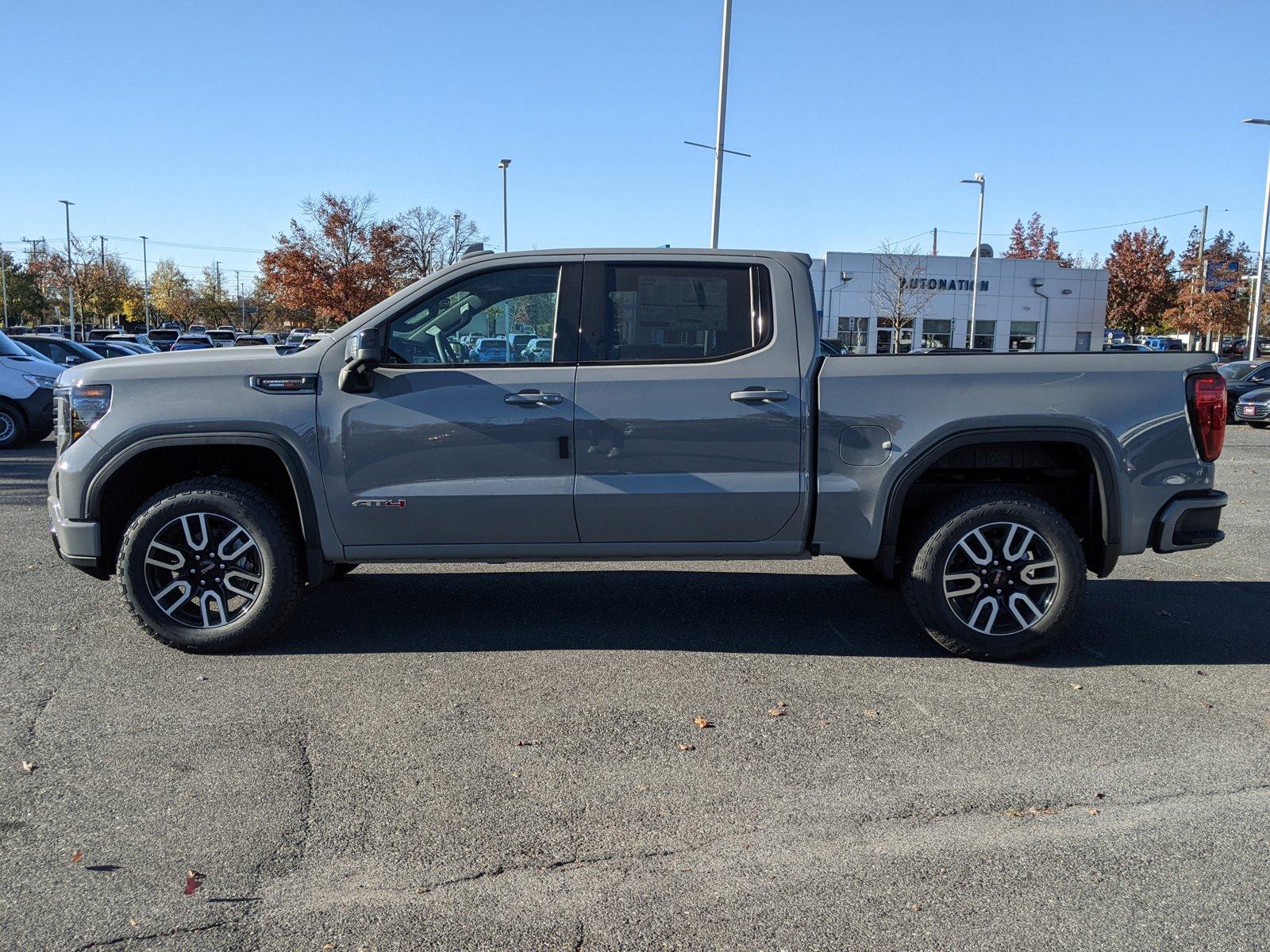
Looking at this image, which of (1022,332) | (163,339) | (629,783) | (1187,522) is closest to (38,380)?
(629,783)

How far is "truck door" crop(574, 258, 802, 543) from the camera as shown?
5160 millimetres

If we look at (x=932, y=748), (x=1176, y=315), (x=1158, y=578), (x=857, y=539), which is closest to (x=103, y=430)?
(x=857, y=539)

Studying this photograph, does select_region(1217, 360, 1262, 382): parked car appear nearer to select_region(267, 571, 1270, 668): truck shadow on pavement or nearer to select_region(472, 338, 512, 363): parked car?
select_region(267, 571, 1270, 668): truck shadow on pavement

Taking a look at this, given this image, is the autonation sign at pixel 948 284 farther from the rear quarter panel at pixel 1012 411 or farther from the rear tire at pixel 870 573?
the rear quarter panel at pixel 1012 411

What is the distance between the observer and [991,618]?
17.3 ft

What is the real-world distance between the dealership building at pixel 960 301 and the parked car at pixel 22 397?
133 ft

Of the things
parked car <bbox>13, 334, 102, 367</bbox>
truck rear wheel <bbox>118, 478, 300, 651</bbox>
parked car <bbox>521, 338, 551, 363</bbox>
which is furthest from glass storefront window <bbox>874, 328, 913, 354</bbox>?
truck rear wheel <bbox>118, 478, 300, 651</bbox>

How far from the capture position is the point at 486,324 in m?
5.32

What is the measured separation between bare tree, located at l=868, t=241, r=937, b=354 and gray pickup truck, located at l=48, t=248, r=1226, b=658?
46207 mm

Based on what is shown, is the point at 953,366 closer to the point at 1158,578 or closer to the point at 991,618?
the point at 991,618

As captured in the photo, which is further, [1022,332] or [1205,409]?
[1022,332]

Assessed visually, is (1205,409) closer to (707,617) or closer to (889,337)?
(707,617)

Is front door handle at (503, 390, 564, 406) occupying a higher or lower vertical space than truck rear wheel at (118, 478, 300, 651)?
higher

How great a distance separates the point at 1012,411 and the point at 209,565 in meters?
4.05
